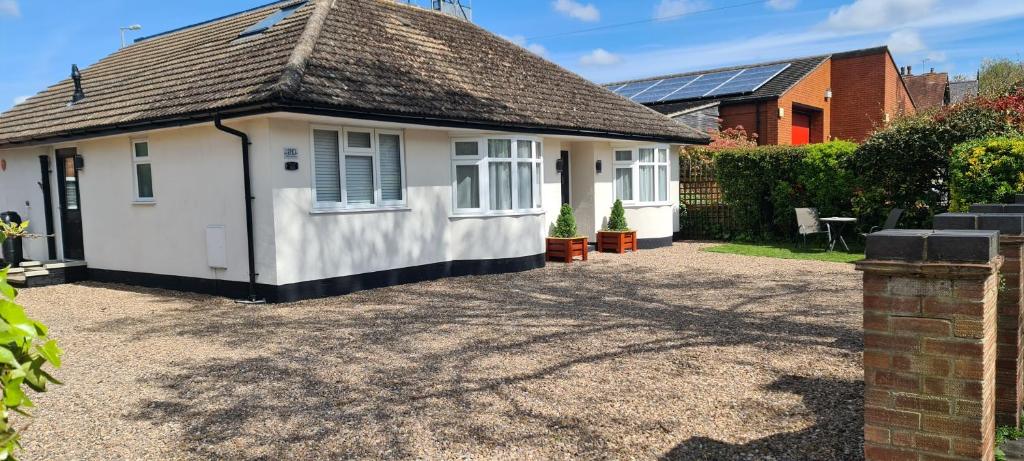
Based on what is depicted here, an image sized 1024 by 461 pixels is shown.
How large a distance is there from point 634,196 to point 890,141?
5.54 metres

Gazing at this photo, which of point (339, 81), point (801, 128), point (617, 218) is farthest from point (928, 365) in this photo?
point (801, 128)

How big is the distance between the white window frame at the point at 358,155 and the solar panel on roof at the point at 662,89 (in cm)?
1734

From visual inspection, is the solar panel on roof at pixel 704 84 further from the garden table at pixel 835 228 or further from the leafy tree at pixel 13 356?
the leafy tree at pixel 13 356

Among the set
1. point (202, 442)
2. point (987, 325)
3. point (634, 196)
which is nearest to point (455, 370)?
point (202, 442)

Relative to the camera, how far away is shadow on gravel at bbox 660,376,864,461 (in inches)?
158

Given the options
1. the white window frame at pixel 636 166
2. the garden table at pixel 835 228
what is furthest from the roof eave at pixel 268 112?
the garden table at pixel 835 228

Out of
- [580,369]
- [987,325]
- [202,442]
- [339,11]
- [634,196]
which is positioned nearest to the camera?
[987,325]

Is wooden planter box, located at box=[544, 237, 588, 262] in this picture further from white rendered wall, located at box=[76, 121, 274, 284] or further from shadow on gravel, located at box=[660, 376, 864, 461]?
shadow on gravel, located at box=[660, 376, 864, 461]

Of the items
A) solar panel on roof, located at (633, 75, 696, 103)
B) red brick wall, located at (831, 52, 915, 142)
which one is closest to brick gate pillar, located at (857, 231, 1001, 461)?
solar panel on roof, located at (633, 75, 696, 103)

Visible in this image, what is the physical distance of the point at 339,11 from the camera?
13.1 m

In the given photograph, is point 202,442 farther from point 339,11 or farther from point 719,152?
point 719,152

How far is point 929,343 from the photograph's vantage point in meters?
2.90

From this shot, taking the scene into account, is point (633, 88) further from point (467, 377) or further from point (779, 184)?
point (467, 377)

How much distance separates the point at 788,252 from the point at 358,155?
9411 mm
